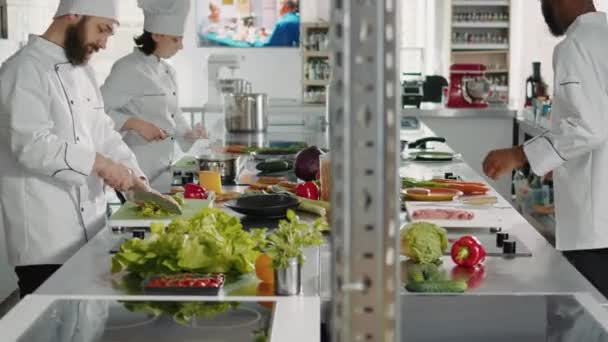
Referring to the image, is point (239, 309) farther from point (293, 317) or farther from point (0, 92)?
point (0, 92)

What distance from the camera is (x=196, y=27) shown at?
36.0 feet

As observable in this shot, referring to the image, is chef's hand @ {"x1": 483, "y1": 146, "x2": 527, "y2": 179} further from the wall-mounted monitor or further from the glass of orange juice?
the wall-mounted monitor

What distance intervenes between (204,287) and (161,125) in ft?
9.38

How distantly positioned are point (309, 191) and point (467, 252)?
3.45 feet

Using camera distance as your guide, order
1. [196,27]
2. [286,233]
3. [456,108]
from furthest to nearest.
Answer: [196,27] → [456,108] → [286,233]

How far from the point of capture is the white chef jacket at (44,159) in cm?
296

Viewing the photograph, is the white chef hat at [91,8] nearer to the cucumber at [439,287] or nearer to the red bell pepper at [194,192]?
the red bell pepper at [194,192]

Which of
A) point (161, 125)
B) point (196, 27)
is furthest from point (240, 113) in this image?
point (196, 27)

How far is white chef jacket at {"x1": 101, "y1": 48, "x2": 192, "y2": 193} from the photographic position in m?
4.66

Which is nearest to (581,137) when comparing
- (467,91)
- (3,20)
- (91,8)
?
(91,8)

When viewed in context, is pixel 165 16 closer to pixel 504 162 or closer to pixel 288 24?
pixel 504 162

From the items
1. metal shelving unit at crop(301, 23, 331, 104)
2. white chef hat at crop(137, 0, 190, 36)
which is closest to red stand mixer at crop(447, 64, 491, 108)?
metal shelving unit at crop(301, 23, 331, 104)

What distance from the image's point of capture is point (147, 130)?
4.38m

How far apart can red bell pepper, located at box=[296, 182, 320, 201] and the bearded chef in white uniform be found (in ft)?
1.88
